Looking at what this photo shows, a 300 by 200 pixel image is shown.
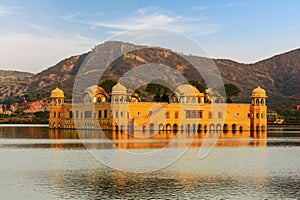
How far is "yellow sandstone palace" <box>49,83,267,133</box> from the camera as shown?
60938 mm

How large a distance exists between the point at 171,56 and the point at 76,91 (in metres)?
44.8

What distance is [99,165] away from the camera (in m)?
27.3

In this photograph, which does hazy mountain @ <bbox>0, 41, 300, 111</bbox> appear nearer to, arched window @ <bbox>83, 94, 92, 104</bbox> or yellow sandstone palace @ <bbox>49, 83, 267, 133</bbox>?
arched window @ <bbox>83, 94, 92, 104</bbox>

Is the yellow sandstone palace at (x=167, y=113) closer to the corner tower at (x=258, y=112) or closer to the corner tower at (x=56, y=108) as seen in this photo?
the corner tower at (x=258, y=112)

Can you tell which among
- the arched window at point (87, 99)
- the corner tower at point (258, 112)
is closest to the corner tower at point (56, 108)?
the arched window at point (87, 99)

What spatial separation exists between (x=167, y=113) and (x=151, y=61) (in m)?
88.7

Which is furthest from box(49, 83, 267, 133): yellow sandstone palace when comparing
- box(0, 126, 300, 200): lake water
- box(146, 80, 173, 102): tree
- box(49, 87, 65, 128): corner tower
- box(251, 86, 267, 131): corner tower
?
box(0, 126, 300, 200): lake water

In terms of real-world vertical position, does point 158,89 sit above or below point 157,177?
above

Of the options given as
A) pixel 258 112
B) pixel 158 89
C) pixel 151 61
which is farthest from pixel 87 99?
pixel 151 61

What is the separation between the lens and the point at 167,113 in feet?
205

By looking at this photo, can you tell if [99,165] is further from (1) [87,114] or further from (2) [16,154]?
(1) [87,114]

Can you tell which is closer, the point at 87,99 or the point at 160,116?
the point at 160,116

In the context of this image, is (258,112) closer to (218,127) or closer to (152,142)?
(218,127)

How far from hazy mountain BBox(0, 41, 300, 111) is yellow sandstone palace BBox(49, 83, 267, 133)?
209 feet
